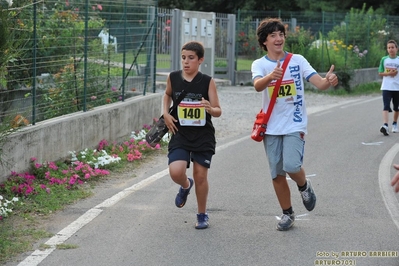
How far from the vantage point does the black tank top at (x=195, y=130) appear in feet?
24.3

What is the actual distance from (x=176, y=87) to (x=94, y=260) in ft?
6.50

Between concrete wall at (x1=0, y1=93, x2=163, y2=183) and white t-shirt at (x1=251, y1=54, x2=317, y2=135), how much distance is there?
292cm

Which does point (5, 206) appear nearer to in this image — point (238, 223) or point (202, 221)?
point (202, 221)

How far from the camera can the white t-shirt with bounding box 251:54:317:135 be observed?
7.20 m

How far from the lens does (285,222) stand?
7.26 meters

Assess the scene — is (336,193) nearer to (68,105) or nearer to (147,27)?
(68,105)

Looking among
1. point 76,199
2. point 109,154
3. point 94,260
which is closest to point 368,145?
point 109,154

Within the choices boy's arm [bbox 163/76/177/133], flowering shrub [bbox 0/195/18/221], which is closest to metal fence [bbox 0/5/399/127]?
flowering shrub [bbox 0/195/18/221]

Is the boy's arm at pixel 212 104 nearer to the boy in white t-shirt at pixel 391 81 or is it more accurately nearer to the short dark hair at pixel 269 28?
the short dark hair at pixel 269 28

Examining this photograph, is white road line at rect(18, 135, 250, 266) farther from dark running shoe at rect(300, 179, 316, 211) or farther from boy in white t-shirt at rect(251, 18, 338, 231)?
dark running shoe at rect(300, 179, 316, 211)

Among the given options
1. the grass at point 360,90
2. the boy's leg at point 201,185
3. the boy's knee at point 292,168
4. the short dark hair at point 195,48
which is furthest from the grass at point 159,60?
the boy's knee at point 292,168

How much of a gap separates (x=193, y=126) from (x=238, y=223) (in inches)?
39.7

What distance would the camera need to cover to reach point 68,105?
36.8 feet

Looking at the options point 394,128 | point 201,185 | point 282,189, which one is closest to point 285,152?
point 282,189
